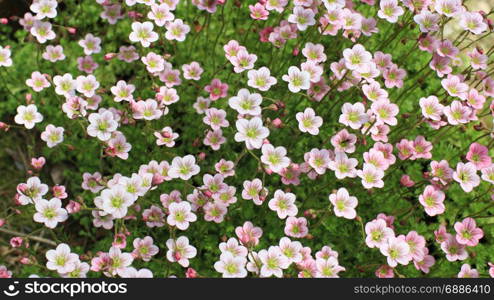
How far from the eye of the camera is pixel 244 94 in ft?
10.2

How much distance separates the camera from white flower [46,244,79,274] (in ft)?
8.80

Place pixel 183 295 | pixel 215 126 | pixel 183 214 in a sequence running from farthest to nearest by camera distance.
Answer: pixel 215 126 < pixel 183 214 < pixel 183 295

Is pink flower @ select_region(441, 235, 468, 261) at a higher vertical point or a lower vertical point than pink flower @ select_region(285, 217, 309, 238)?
lower

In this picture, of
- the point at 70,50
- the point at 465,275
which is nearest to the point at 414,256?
the point at 465,275

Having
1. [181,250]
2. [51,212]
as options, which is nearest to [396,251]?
[181,250]

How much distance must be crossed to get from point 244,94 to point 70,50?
6.48ft

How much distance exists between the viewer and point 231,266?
8.55 feet

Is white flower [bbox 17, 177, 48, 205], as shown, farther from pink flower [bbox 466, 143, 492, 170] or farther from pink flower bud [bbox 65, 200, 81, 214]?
pink flower [bbox 466, 143, 492, 170]

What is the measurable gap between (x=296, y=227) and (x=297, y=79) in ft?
3.05

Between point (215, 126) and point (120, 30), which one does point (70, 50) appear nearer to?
point (120, 30)

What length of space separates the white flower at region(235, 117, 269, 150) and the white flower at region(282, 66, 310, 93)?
38 cm

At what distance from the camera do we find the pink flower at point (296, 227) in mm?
2998

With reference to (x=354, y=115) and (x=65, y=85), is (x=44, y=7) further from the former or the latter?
(x=354, y=115)

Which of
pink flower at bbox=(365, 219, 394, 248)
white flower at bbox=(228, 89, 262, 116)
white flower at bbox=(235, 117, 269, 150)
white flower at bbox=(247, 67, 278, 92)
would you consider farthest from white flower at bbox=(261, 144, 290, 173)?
pink flower at bbox=(365, 219, 394, 248)
